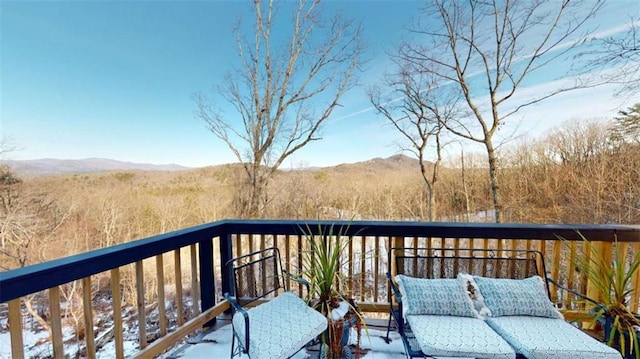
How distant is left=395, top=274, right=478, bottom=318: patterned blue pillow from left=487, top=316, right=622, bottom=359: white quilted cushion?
0.64 feet

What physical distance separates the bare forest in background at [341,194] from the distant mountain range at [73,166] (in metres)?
0.25

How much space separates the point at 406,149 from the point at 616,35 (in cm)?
474

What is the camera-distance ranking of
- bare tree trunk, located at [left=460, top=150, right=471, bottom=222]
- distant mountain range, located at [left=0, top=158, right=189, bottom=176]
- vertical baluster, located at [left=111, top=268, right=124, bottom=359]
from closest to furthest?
vertical baluster, located at [left=111, top=268, right=124, bottom=359]
distant mountain range, located at [left=0, top=158, right=189, bottom=176]
bare tree trunk, located at [left=460, top=150, right=471, bottom=222]

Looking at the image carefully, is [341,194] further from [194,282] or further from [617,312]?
[617,312]

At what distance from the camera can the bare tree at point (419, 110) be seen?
24.0 ft

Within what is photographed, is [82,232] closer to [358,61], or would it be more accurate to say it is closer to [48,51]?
[48,51]

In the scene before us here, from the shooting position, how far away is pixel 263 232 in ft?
8.46

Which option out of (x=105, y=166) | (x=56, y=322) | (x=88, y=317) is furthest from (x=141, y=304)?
(x=105, y=166)

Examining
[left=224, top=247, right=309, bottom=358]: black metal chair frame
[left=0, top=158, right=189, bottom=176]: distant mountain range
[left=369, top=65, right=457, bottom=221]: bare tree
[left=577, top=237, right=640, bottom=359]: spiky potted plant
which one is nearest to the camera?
[left=577, top=237, right=640, bottom=359]: spiky potted plant

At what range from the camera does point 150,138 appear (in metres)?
8.38

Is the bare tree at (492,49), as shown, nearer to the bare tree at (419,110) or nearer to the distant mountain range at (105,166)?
the bare tree at (419,110)

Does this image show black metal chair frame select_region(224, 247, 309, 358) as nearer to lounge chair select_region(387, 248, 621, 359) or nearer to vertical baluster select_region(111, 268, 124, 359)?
vertical baluster select_region(111, 268, 124, 359)

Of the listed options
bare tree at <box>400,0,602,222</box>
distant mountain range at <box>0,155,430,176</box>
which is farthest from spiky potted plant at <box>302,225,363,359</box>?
distant mountain range at <box>0,155,430,176</box>

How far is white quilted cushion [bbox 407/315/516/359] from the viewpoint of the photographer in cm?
154
